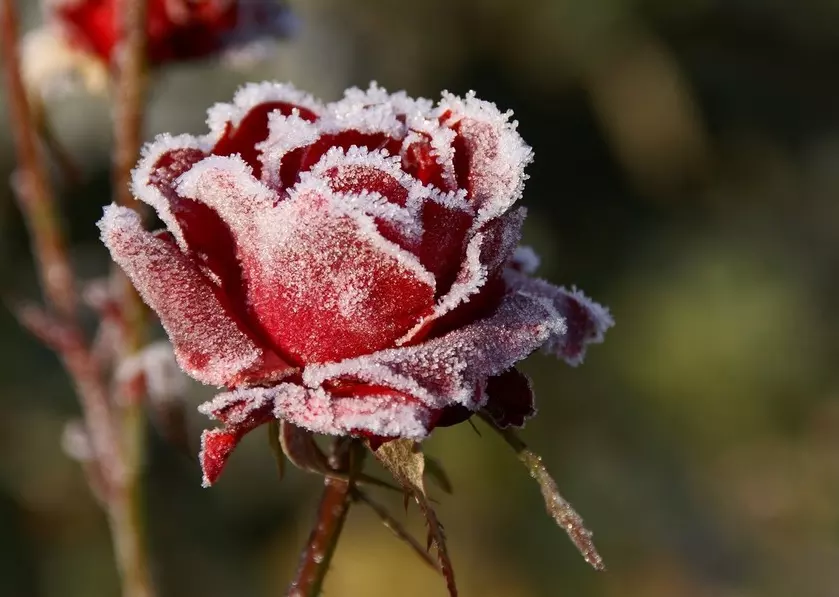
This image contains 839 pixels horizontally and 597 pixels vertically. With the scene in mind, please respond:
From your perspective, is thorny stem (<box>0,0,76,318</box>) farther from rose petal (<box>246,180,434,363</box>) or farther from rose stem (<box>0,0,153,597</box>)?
rose petal (<box>246,180,434,363</box>)

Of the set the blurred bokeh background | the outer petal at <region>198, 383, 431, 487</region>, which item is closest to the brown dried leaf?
the outer petal at <region>198, 383, 431, 487</region>

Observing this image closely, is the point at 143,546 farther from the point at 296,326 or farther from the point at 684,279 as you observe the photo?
the point at 684,279

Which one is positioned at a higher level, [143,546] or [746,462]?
[143,546]

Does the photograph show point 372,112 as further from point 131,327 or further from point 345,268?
point 131,327

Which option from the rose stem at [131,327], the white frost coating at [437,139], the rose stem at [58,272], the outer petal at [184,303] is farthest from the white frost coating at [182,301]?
the rose stem at [58,272]

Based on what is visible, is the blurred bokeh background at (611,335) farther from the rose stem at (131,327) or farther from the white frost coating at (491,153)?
the white frost coating at (491,153)

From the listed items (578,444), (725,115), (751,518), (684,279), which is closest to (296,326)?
(578,444)
